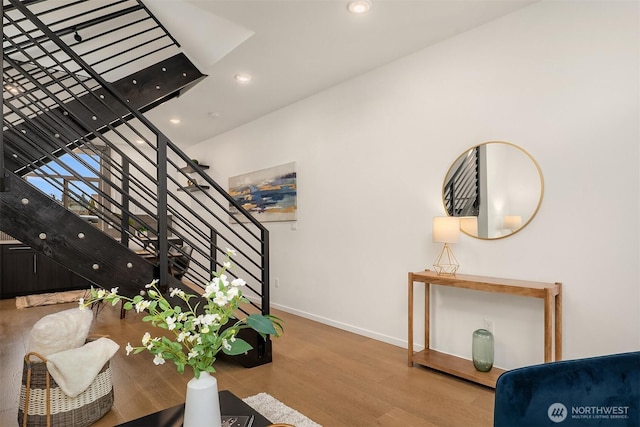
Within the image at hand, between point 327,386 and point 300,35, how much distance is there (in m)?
2.73

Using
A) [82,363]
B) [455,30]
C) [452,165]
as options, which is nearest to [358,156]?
[452,165]

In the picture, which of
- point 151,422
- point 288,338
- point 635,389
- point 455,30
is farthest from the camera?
point 288,338

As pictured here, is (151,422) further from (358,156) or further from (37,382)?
(358,156)

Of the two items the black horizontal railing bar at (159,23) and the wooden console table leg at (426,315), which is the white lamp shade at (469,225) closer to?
the wooden console table leg at (426,315)

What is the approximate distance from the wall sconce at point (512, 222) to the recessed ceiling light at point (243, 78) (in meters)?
2.83

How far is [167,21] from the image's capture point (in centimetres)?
313

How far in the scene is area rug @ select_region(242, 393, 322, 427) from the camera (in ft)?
6.82

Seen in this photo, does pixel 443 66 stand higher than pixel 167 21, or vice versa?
pixel 167 21

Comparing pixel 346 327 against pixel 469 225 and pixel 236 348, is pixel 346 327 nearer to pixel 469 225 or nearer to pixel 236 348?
pixel 469 225

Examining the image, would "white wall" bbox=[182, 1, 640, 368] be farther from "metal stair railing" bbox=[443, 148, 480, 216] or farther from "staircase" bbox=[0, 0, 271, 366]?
"staircase" bbox=[0, 0, 271, 366]

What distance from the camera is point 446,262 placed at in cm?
308

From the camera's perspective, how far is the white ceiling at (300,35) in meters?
2.64

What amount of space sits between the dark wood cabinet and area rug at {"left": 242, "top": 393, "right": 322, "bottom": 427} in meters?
4.42

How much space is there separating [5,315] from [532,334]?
581cm
